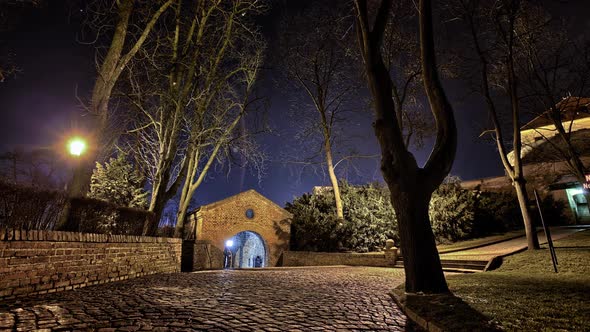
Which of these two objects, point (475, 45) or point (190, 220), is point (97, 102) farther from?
point (190, 220)

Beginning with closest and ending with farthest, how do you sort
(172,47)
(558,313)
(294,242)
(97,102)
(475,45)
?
(558,313) < (97,102) < (172,47) < (475,45) < (294,242)

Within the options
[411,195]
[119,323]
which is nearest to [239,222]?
[411,195]

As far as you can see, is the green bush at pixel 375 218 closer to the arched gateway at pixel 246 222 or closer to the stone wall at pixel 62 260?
the arched gateway at pixel 246 222

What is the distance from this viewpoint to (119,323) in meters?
3.88

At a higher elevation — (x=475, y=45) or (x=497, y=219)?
(x=475, y=45)

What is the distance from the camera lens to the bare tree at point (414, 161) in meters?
6.45

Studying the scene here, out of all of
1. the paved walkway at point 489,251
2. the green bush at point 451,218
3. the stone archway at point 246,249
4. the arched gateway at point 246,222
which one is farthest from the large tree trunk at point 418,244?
the stone archway at point 246,249

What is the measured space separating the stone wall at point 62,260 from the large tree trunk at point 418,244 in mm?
6456

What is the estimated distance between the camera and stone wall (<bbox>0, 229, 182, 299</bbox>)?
16.3 ft

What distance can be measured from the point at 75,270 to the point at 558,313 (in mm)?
8096

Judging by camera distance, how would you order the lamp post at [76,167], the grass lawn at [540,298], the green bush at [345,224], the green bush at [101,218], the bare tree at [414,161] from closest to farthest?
1. the grass lawn at [540,298]
2. the bare tree at [414,161]
3. the lamp post at [76,167]
4. the green bush at [101,218]
5. the green bush at [345,224]

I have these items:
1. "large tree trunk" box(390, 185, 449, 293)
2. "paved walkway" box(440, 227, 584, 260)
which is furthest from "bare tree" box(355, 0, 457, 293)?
"paved walkway" box(440, 227, 584, 260)

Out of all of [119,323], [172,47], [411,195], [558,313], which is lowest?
[558,313]

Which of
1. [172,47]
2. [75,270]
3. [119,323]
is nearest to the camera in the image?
[119,323]
